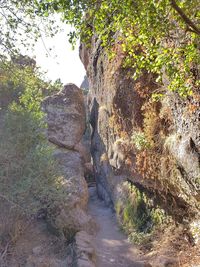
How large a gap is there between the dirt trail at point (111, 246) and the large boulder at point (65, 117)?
5.38 metres

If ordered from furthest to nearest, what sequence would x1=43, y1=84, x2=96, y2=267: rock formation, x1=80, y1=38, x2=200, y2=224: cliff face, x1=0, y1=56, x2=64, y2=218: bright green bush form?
x1=43, y1=84, x2=96, y2=267: rock formation → x1=0, y1=56, x2=64, y2=218: bright green bush → x1=80, y1=38, x2=200, y2=224: cliff face

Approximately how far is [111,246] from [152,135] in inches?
220

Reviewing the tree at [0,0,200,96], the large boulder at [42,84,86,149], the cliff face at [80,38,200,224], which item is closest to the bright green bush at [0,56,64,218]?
the cliff face at [80,38,200,224]

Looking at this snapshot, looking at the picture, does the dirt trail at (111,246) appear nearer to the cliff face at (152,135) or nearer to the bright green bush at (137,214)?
the bright green bush at (137,214)

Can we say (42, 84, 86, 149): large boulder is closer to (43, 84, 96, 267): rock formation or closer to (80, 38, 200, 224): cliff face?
(43, 84, 96, 267): rock formation

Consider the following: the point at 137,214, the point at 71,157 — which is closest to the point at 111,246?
the point at 137,214

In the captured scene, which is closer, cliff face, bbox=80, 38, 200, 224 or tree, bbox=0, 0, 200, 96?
tree, bbox=0, 0, 200, 96

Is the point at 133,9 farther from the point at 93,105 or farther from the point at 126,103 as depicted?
the point at 93,105

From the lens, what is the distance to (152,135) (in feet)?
28.6

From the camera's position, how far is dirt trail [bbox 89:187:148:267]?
10.6 metres

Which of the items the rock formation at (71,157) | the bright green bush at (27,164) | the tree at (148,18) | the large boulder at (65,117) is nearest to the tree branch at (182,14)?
the tree at (148,18)

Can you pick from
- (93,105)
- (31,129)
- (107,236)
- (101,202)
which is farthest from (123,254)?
(93,105)

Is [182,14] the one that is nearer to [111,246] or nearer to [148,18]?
[148,18]

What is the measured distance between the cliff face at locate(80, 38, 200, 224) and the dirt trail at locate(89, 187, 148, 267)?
82.2 inches
